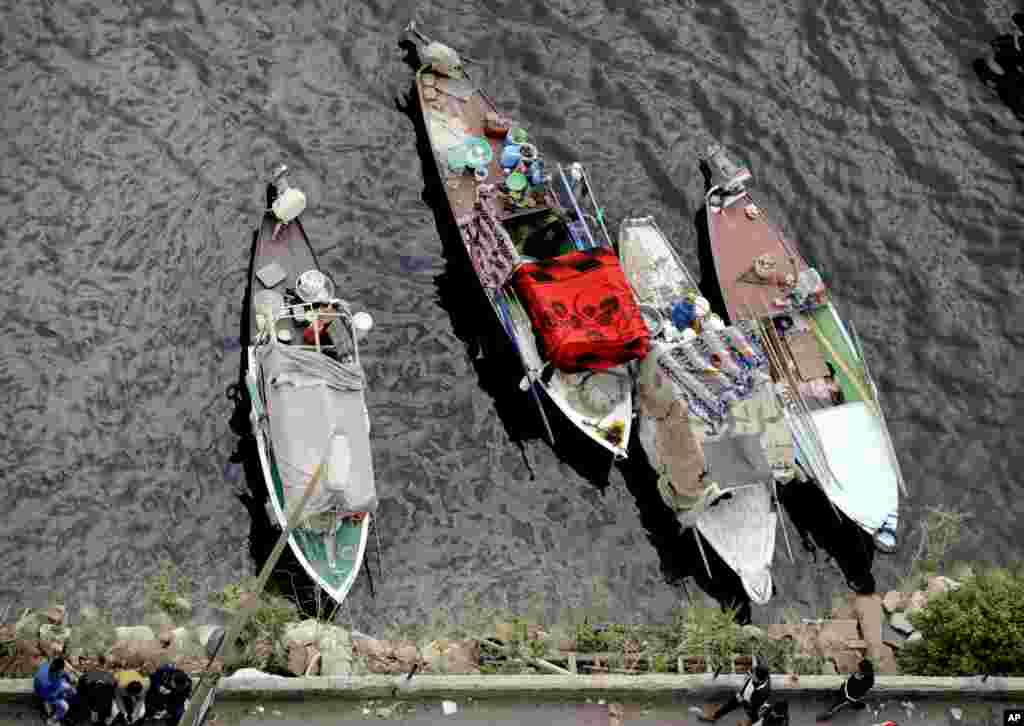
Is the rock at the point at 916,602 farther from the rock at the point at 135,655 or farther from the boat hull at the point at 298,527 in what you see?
the rock at the point at 135,655

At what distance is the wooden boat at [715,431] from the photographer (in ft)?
99.2

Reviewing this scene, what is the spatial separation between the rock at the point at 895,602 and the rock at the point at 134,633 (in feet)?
55.6

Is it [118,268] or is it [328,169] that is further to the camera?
[328,169]

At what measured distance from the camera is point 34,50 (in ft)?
116

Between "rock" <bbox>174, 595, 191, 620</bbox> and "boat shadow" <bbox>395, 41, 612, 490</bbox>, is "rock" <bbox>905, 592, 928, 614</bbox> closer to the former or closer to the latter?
"boat shadow" <bbox>395, 41, 612, 490</bbox>

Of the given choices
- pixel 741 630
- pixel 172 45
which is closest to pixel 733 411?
pixel 741 630

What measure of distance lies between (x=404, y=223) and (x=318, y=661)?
12923 millimetres

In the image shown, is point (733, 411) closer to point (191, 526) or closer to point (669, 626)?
point (669, 626)

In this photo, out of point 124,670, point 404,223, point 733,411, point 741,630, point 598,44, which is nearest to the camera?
point 124,670

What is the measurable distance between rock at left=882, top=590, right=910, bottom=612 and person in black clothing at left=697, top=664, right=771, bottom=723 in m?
5.81

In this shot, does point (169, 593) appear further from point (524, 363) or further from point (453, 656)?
point (524, 363)

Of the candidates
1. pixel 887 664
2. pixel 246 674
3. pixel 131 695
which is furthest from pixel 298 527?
pixel 887 664

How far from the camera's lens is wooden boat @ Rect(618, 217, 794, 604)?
30.2 meters

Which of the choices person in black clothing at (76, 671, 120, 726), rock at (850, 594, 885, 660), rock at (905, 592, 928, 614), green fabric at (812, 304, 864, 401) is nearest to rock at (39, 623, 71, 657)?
person in black clothing at (76, 671, 120, 726)
